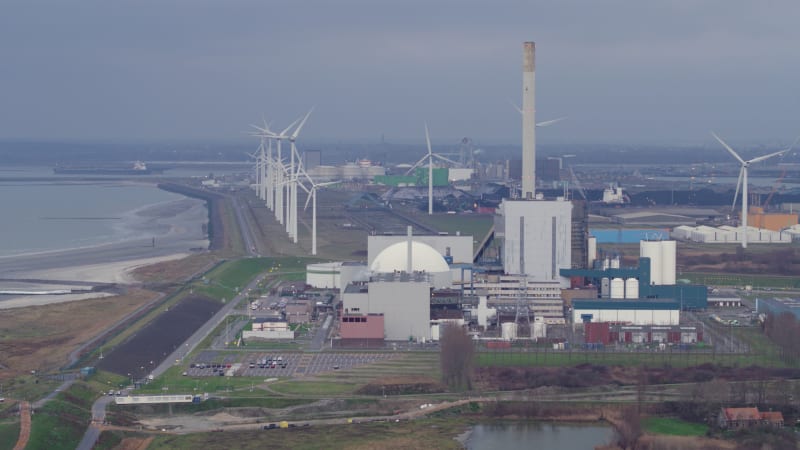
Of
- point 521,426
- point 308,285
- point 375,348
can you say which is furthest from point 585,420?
point 308,285

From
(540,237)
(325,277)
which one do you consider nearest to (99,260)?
(325,277)

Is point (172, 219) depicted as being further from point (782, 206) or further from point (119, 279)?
point (782, 206)

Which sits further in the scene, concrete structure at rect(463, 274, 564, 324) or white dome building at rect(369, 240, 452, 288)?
white dome building at rect(369, 240, 452, 288)

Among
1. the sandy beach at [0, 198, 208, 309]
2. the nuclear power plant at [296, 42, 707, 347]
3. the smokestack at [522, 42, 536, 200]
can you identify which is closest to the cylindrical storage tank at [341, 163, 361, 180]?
the sandy beach at [0, 198, 208, 309]

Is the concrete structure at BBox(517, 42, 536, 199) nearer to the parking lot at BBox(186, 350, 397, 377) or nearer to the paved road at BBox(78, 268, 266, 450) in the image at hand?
the paved road at BBox(78, 268, 266, 450)

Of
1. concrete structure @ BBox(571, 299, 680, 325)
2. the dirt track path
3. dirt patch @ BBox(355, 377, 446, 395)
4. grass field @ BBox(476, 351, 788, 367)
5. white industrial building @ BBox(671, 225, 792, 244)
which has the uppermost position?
white industrial building @ BBox(671, 225, 792, 244)

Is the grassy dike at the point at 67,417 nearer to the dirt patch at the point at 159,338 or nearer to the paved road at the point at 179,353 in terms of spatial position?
the paved road at the point at 179,353
